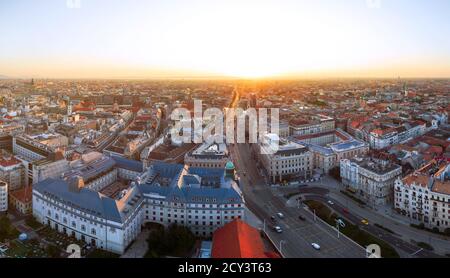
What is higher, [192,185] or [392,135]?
[392,135]

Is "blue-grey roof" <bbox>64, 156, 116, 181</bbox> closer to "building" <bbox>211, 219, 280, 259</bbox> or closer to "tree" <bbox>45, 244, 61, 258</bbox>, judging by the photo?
"tree" <bbox>45, 244, 61, 258</bbox>

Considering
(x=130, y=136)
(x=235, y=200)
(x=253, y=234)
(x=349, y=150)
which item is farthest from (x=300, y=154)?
(x=130, y=136)

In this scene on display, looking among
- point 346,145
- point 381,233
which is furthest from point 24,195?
point 346,145

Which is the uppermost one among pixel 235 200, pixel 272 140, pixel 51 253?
pixel 272 140

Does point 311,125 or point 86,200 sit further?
point 311,125

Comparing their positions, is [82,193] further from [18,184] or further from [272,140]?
[272,140]

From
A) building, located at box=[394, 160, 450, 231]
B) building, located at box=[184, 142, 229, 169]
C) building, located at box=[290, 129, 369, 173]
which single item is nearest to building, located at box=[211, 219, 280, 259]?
building, located at box=[394, 160, 450, 231]

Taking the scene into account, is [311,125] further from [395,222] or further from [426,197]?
[395,222]
